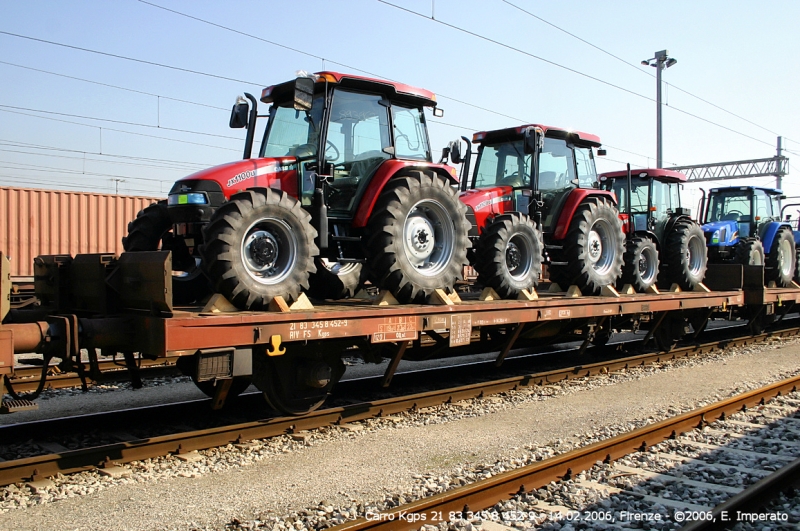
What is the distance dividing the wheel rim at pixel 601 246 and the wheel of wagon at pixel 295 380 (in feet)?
16.5

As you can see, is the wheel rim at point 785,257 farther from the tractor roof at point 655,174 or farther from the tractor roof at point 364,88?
the tractor roof at point 364,88

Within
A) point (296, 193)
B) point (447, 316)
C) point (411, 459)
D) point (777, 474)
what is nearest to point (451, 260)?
point (447, 316)

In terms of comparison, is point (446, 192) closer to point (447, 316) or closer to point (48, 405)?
point (447, 316)

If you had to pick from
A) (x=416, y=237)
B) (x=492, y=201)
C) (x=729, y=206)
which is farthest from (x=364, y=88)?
(x=729, y=206)

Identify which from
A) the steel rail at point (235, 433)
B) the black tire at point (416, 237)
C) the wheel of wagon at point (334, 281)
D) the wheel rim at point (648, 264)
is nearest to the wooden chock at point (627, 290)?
the wheel rim at point (648, 264)

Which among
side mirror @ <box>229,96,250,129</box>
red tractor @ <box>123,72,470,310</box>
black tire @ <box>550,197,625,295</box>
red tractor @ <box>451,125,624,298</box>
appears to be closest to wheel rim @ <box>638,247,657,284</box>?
black tire @ <box>550,197,625,295</box>

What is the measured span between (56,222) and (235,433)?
43.8ft

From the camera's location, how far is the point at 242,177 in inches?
274

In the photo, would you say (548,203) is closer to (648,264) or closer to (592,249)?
(592,249)

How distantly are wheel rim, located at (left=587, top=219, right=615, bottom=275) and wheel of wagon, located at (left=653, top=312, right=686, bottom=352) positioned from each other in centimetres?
296

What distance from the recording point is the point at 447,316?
298 inches

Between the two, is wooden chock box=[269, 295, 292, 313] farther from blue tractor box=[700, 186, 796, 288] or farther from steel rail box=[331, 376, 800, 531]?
blue tractor box=[700, 186, 796, 288]

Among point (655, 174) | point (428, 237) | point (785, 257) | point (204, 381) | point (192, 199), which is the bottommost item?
point (204, 381)

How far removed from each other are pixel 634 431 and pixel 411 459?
222 cm
